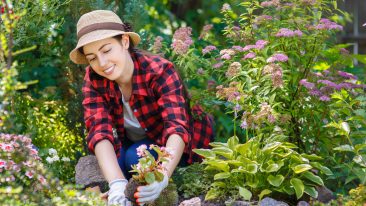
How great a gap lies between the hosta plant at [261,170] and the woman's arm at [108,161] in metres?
0.44

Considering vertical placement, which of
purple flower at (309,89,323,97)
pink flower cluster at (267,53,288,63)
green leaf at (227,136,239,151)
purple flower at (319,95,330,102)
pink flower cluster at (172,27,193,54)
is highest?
pink flower cluster at (172,27,193,54)

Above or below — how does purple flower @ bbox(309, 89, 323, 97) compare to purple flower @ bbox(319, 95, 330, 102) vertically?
above

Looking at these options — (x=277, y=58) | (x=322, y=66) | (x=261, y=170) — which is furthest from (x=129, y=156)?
(x=322, y=66)

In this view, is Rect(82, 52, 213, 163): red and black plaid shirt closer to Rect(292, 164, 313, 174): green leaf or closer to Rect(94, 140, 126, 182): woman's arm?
Rect(94, 140, 126, 182): woman's arm

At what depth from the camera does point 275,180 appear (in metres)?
3.50

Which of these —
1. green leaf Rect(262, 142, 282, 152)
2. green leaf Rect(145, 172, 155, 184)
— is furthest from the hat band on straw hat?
green leaf Rect(262, 142, 282, 152)

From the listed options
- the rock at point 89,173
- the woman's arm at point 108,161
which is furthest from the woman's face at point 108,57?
the rock at point 89,173

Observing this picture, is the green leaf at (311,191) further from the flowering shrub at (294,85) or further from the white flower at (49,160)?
the white flower at (49,160)

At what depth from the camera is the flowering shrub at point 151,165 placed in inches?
126

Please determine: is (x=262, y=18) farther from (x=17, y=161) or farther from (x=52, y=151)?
(x=17, y=161)

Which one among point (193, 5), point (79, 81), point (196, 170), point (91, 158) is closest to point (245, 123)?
point (196, 170)

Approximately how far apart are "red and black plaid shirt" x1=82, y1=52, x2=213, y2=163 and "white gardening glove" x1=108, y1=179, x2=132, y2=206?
31 cm

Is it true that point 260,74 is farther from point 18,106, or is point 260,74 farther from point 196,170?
point 18,106

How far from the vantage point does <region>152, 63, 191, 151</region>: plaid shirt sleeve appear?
3.69 meters
